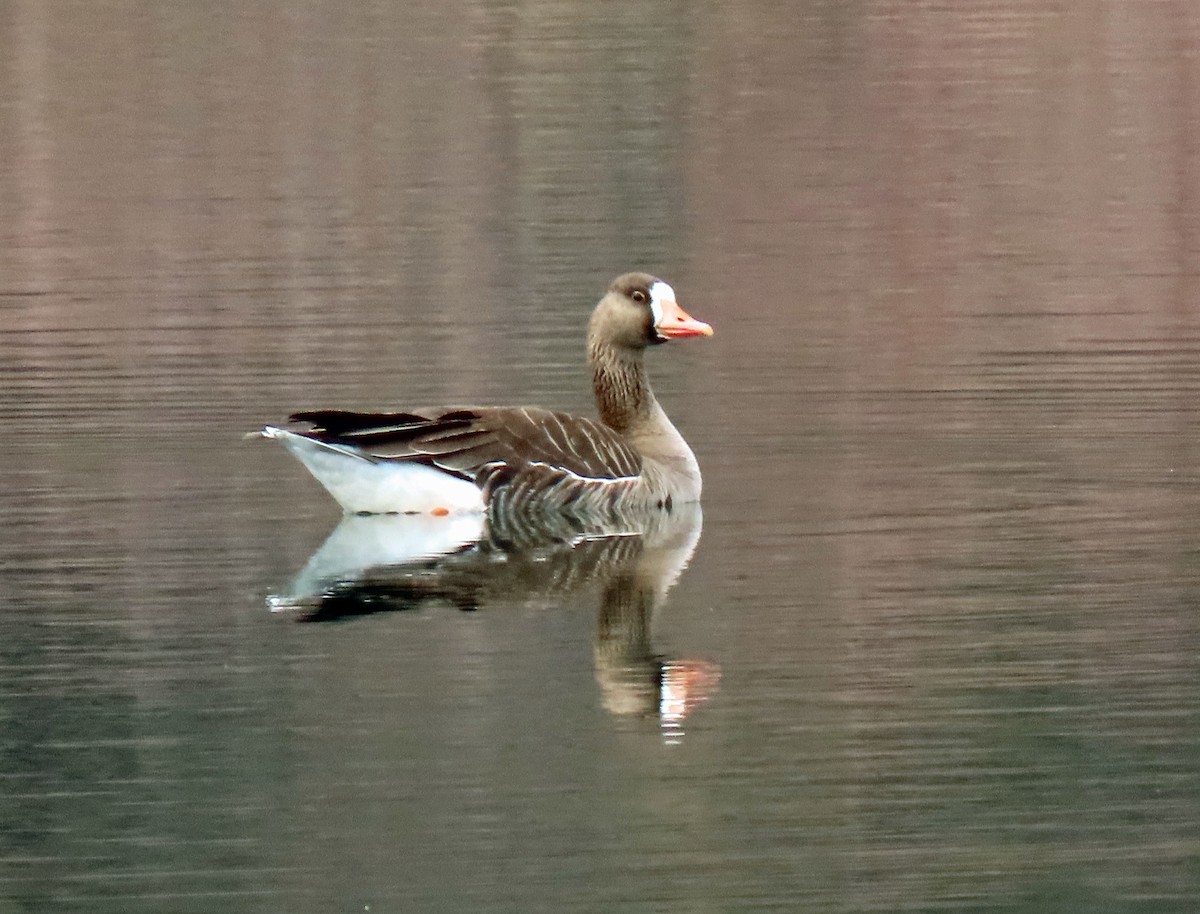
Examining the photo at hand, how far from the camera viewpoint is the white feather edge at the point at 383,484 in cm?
1205

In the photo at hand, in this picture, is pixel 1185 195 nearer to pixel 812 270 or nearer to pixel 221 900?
pixel 812 270

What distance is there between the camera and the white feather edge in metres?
12.0

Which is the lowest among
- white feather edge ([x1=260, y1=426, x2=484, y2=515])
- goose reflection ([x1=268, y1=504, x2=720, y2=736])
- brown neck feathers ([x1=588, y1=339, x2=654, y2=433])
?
goose reflection ([x1=268, y1=504, x2=720, y2=736])

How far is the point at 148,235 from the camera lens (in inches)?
918

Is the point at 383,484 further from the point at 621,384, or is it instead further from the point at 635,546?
the point at 621,384

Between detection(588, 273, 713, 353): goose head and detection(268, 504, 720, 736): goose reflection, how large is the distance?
3.80 feet

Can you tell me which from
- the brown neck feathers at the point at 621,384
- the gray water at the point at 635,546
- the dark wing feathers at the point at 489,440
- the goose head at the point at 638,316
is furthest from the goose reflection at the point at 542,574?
the goose head at the point at 638,316

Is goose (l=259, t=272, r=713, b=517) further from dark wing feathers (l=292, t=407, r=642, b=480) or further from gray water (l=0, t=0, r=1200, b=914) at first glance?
gray water (l=0, t=0, r=1200, b=914)

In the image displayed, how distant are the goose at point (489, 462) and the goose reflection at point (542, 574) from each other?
0.33 ft

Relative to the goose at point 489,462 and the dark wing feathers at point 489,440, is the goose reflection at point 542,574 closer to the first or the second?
the goose at point 489,462

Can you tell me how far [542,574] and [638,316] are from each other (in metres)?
2.65

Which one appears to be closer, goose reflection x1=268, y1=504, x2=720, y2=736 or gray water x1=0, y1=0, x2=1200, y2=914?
gray water x1=0, y1=0, x2=1200, y2=914

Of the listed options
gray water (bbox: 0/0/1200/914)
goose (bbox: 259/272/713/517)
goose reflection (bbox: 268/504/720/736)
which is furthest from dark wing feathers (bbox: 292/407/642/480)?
gray water (bbox: 0/0/1200/914)

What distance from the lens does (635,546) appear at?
464 inches
